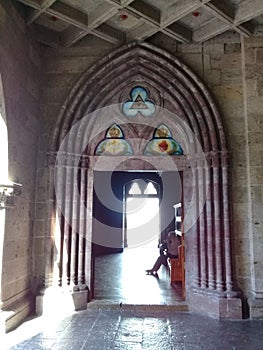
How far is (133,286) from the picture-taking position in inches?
191

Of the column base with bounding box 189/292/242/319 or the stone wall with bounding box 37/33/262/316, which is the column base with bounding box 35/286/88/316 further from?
the stone wall with bounding box 37/33/262/316

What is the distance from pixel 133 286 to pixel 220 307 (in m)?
1.65

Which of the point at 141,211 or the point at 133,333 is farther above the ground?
the point at 141,211

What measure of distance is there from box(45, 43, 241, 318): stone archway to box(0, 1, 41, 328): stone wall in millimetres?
298

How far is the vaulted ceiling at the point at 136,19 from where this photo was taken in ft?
11.5

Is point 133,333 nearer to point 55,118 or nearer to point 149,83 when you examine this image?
point 55,118

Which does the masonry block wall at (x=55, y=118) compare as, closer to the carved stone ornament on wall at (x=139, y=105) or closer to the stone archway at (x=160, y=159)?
the stone archway at (x=160, y=159)


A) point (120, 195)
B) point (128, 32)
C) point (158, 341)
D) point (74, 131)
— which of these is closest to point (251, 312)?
point (158, 341)

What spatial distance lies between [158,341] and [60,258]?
157 cm

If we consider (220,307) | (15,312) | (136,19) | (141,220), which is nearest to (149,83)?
(136,19)

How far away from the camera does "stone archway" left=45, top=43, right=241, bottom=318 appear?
379cm

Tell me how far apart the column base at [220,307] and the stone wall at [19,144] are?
6.63ft

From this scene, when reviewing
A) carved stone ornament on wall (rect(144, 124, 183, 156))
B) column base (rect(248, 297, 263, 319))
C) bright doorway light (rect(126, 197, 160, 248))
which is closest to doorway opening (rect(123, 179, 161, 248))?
bright doorway light (rect(126, 197, 160, 248))

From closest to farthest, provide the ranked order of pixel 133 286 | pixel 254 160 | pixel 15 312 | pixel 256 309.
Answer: pixel 15 312 < pixel 256 309 < pixel 254 160 < pixel 133 286
